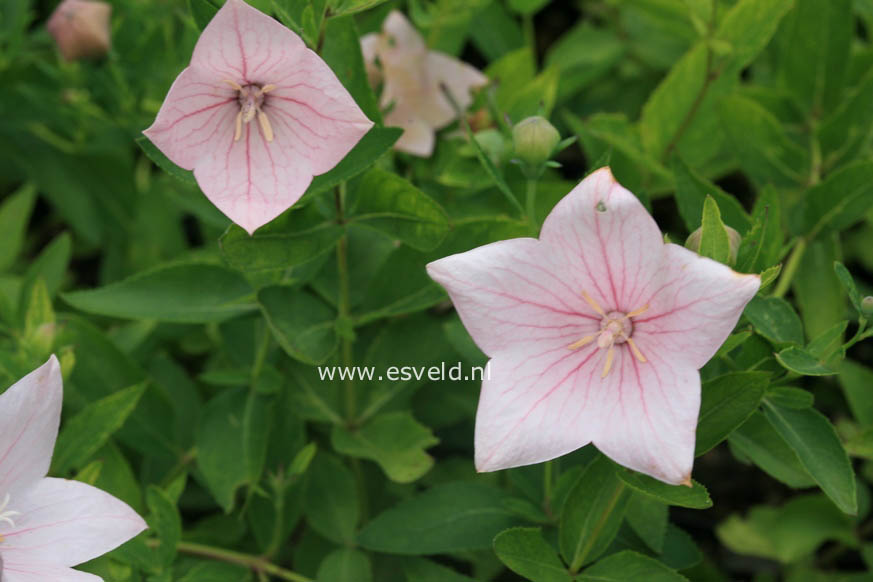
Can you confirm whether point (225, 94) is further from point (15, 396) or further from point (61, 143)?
point (61, 143)

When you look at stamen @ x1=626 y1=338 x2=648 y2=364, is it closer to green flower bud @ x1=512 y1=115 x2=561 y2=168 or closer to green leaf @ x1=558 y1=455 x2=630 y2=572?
green leaf @ x1=558 y1=455 x2=630 y2=572

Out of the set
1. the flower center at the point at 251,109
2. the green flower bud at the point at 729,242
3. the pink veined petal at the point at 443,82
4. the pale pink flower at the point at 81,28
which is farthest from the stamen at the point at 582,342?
the pale pink flower at the point at 81,28

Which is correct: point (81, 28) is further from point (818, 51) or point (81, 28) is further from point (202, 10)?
point (818, 51)

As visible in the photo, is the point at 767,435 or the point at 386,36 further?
the point at 386,36

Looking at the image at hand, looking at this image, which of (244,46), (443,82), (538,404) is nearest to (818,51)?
(443,82)

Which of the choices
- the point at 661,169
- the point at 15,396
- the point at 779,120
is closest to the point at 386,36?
the point at 661,169

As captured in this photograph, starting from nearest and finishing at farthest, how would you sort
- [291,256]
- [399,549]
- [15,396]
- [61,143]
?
[15,396]
[291,256]
[399,549]
[61,143]

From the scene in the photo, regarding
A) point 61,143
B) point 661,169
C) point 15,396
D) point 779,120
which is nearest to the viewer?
point 15,396

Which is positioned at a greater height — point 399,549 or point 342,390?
point 342,390
